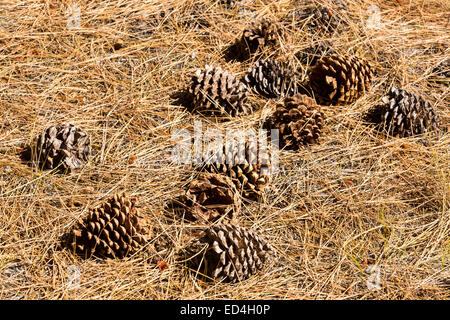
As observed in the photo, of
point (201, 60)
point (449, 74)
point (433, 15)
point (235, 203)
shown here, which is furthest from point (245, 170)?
point (433, 15)

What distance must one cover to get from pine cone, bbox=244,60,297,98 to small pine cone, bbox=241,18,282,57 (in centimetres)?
22

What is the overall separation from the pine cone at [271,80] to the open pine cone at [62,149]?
0.97 metres

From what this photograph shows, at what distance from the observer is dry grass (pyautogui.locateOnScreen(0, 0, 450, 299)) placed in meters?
2.21

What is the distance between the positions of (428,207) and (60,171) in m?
1.72

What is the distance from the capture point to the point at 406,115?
288 centimetres

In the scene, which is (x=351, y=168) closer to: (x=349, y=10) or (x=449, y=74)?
(x=449, y=74)

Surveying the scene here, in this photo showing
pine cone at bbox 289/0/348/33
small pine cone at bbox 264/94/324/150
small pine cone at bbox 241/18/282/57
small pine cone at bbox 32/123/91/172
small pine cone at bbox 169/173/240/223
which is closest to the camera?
small pine cone at bbox 169/173/240/223

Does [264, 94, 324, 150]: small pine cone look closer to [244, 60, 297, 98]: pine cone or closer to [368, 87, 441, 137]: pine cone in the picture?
[244, 60, 297, 98]: pine cone

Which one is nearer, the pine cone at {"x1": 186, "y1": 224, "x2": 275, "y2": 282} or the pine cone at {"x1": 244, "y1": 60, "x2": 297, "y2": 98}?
the pine cone at {"x1": 186, "y1": 224, "x2": 275, "y2": 282}

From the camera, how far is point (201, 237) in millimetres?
2314

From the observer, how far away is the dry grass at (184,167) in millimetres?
2211

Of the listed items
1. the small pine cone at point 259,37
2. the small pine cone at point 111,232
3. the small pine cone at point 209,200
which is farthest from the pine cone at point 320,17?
the small pine cone at point 111,232

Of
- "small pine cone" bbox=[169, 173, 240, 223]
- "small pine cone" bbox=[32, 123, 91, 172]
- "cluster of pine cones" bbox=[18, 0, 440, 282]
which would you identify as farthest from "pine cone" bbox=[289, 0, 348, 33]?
"small pine cone" bbox=[32, 123, 91, 172]

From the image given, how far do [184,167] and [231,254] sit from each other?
0.62m
